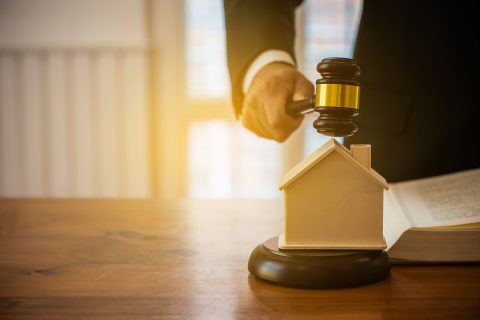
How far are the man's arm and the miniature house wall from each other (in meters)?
0.28

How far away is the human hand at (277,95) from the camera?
2.97ft

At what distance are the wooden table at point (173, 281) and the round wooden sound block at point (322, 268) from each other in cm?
1

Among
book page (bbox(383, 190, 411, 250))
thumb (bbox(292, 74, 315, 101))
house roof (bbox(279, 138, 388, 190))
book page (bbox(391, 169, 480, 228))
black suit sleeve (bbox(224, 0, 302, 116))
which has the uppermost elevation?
black suit sleeve (bbox(224, 0, 302, 116))

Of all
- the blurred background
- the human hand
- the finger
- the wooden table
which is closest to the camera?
the wooden table

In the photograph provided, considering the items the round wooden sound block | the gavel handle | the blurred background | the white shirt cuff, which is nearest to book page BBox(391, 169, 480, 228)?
the round wooden sound block

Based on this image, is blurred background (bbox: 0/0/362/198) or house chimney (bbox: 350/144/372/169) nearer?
house chimney (bbox: 350/144/372/169)

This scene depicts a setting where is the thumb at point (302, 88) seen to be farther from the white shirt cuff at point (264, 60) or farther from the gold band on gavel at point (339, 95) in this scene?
the gold band on gavel at point (339, 95)

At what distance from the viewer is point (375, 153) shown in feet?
4.79

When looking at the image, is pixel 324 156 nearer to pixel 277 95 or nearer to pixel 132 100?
pixel 277 95

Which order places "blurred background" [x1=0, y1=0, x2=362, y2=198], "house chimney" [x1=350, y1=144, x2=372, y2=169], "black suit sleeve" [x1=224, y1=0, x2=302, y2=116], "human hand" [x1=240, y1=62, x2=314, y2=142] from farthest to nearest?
"blurred background" [x1=0, y1=0, x2=362, y2=198], "black suit sleeve" [x1=224, y1=0, x2=302, y2=116], "human hand" [x1=240, y1=62, x2=314, y2=142], "house chimney" [x1=350, y1=144, x2=372, y2=169]

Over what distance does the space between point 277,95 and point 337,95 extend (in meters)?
0.29

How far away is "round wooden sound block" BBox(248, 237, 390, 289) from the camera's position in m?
0.60

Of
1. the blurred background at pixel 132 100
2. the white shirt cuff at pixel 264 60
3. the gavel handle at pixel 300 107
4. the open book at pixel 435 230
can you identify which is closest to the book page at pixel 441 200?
the open book at pixel 435 230

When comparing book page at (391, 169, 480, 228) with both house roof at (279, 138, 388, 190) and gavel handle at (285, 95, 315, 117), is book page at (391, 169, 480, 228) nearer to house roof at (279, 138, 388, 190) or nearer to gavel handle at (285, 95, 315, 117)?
house roof at (279, 138, 388, 190)
